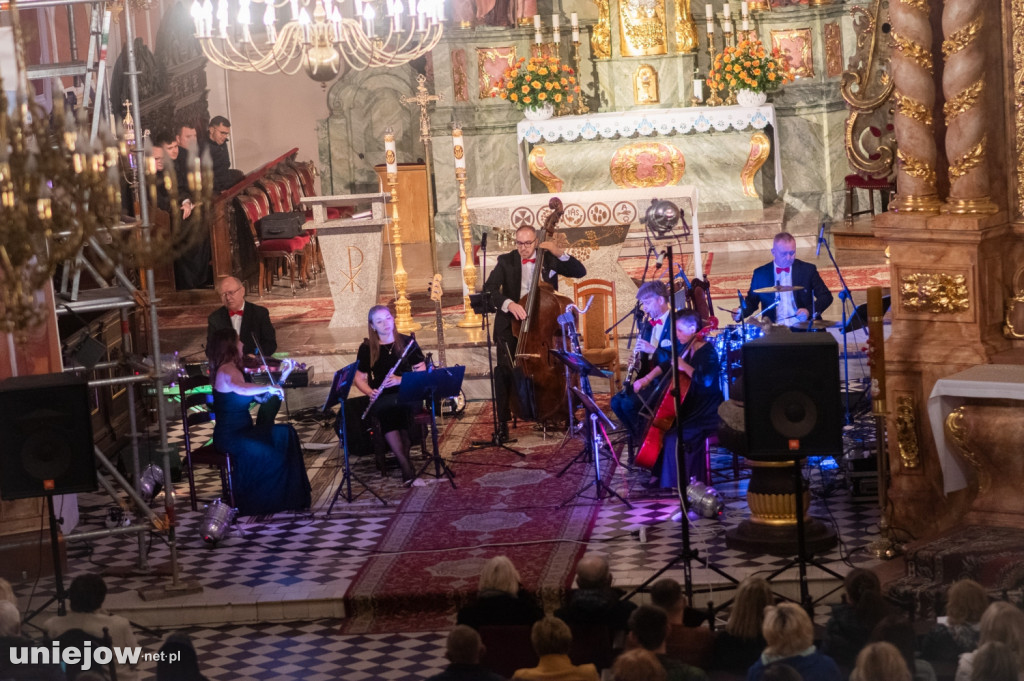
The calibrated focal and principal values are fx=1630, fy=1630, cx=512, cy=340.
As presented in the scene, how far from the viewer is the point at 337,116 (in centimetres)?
2245

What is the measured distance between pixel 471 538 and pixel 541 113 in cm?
988

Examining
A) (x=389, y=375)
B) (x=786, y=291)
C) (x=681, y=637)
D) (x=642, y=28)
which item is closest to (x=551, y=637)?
(x=681, y=637)

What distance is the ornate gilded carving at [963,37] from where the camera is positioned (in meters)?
8.57

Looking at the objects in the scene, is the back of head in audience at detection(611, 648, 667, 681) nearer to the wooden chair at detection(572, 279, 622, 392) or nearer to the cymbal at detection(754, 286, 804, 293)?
the cymbal at detection(754, 286, 804, 293)

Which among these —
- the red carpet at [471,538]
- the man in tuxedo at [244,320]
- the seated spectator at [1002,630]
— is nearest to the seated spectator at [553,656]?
the seated spectator at [1002,630]

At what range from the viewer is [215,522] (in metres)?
9.76

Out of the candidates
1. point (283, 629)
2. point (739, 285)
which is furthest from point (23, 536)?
point (739, 285)

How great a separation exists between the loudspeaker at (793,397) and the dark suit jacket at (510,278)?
12.3 feet

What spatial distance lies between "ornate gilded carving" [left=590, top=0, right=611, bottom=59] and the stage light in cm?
1110

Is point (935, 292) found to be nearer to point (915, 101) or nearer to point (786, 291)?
point (915, 101)

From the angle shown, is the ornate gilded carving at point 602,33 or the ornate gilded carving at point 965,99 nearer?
the ornate gilded carving at point 965,99

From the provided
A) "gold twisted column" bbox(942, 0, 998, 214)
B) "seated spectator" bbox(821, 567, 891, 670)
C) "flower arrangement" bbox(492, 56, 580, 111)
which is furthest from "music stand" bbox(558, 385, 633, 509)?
"flower arrangement" bbox(492, 56, 580, 111)

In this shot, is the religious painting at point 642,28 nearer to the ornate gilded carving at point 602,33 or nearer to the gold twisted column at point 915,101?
the ornate gilded carving at point 602,33

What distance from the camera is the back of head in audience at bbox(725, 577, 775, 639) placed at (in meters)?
6.70
